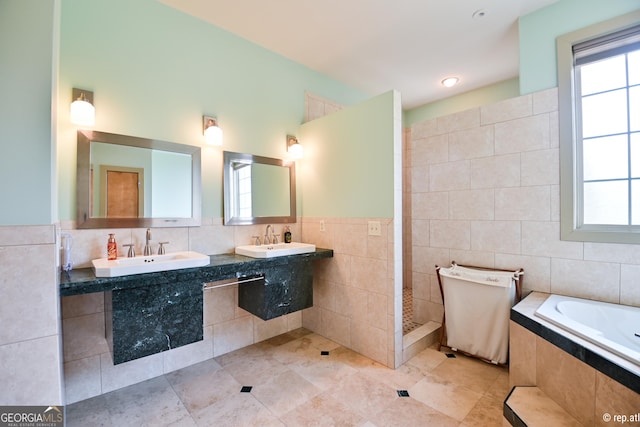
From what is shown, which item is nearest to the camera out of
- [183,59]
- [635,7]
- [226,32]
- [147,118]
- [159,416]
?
[159,416]

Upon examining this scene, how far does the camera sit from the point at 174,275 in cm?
175

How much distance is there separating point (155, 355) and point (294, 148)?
7.21ft

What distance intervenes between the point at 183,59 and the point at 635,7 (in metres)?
3.31

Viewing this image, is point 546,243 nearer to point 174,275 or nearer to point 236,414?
point 236,414

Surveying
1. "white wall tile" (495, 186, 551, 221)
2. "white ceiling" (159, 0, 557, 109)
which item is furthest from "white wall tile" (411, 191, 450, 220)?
"white ceiling" (159, 0, 557, 109)

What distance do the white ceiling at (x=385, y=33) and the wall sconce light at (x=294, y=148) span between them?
86 centimetres

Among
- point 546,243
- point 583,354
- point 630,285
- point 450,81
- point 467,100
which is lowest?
point 583,354

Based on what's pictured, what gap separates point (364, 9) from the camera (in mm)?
2230

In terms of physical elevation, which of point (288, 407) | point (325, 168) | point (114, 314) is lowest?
point (288, 407)

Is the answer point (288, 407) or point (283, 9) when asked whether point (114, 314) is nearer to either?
point (288, 407)

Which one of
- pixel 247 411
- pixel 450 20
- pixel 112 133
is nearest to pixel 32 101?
pixel 112 133

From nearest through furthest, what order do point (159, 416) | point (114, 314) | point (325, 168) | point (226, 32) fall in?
point (114, 314)
point (159, 416)
point (226, 32)
point (325, 168)

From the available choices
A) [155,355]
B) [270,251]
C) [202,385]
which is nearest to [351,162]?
[270,251]

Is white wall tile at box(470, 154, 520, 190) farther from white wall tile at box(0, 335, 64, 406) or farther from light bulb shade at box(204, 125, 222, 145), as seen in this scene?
white wall tile at box(0, 335, 64, 406)
